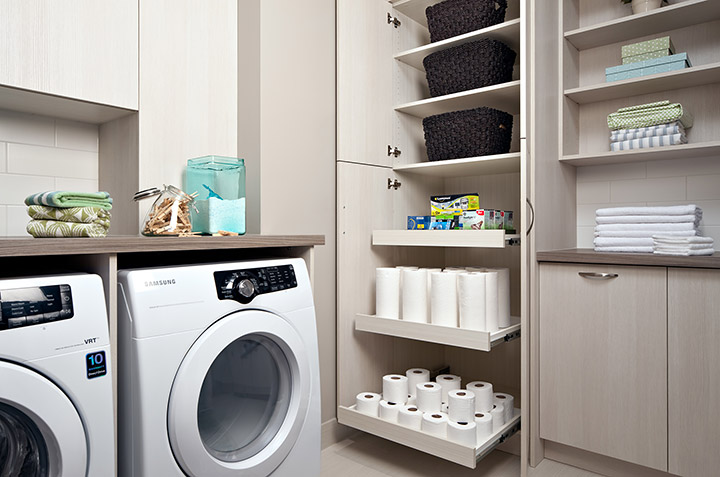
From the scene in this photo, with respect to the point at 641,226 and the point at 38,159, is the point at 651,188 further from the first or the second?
the point at 38,159

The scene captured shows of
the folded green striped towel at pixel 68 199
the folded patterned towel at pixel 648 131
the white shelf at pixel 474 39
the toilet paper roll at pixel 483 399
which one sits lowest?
the toilet paper roll at pixel 483 399

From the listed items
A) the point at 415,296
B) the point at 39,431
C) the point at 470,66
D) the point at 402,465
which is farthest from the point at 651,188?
the point at 39,431

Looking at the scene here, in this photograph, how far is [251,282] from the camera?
142cm

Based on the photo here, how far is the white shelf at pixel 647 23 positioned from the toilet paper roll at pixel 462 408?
170 cm

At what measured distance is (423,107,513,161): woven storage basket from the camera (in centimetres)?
225

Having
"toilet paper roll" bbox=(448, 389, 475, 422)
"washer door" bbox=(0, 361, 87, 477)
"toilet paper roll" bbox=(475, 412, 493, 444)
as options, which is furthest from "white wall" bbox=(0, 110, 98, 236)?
"toilet paper roll" bbox=(475, 412, 493, 444)

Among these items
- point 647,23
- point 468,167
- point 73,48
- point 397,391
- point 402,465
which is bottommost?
point 402,465

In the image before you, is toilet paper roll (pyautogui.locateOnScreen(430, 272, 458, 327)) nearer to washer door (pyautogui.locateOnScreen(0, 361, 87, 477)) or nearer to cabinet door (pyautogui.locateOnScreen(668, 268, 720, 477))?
cabinet door (pyautogui.locateOnScreen(668, 268, 720, 477))

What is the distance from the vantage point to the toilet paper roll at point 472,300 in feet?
6.53

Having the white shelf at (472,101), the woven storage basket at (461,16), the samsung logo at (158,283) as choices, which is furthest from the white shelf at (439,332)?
the woven storage basket at (461,16)

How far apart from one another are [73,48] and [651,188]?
244cm

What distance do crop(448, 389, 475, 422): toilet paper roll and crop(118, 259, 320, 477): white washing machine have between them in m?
0.62

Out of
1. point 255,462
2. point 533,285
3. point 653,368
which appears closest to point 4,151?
point 255,462

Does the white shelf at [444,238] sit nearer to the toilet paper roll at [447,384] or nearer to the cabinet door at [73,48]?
the toilet paper roll at [447,384]
